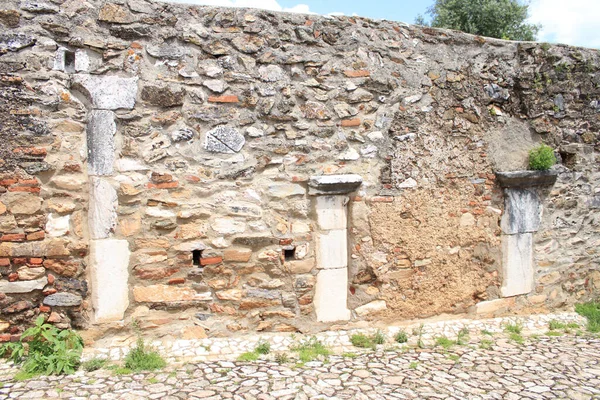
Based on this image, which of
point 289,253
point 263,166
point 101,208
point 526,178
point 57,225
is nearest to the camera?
point 57,225

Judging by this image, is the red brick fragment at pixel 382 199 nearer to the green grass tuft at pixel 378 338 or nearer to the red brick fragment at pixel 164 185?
the green grass tuft at pixel 378 338

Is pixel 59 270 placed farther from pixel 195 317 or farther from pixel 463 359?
pixel 463 359

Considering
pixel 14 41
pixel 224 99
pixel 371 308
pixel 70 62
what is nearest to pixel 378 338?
pixel 371 308

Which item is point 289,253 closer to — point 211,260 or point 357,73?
point 211,260

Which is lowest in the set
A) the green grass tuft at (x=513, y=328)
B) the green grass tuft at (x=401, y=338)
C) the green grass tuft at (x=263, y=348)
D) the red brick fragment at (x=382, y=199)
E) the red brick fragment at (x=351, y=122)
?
the green grass tuft at (x=513, y=328)

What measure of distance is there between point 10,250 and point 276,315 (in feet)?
6.86

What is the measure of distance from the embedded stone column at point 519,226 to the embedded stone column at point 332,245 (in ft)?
5.71

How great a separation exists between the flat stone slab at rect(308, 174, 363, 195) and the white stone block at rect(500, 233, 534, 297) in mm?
1827

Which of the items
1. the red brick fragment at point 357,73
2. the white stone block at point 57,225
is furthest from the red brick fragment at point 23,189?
the red brick fragment at point 357,73

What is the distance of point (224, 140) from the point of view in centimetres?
412

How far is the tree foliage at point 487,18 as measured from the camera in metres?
11.8

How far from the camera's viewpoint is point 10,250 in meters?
3.61

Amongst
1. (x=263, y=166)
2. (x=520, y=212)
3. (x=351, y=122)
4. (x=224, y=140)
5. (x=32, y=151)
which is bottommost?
(x=520, y=212)

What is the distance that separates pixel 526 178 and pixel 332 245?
2193 mm
